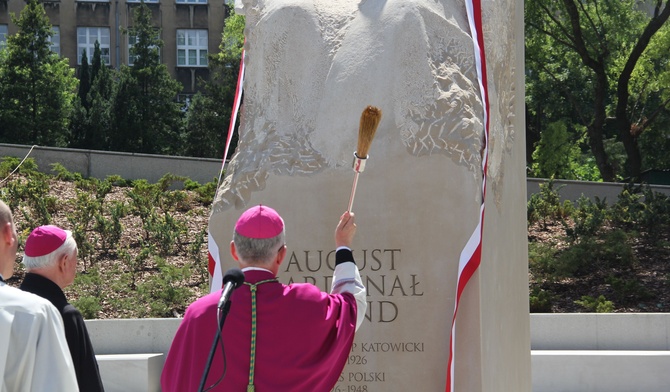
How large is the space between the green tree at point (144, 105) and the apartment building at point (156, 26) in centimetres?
1337

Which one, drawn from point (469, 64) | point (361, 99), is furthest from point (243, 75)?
point (469, 64)

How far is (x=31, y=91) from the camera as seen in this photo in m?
31.2

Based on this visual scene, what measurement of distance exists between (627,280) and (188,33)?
37470 mm

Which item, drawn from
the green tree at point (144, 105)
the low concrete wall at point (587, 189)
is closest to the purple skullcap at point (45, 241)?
the low concrete wall at point (587, 189)

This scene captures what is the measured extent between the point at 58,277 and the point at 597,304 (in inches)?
388

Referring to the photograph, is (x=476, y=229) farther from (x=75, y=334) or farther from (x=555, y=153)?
(x=555, y=153)

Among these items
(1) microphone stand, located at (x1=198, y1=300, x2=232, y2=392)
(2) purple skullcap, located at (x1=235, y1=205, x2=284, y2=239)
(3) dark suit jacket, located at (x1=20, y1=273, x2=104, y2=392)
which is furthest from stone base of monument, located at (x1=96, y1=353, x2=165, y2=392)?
(2) purple skullcap, located at (x1=235, y1=205, x2=284, y2=239)

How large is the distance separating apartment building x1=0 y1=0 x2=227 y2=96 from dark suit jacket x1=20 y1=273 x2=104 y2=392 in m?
44.5

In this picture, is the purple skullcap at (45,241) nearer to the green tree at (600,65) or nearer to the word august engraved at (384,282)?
the word august engraved at (384,282)

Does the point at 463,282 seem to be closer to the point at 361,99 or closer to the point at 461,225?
the point at 461,225

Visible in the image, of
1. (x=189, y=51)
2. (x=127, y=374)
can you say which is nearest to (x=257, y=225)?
(x=127, y=374)

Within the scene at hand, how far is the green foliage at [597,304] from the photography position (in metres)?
13.6

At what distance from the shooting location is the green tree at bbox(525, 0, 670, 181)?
22266 millimetres

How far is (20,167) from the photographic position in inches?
745
